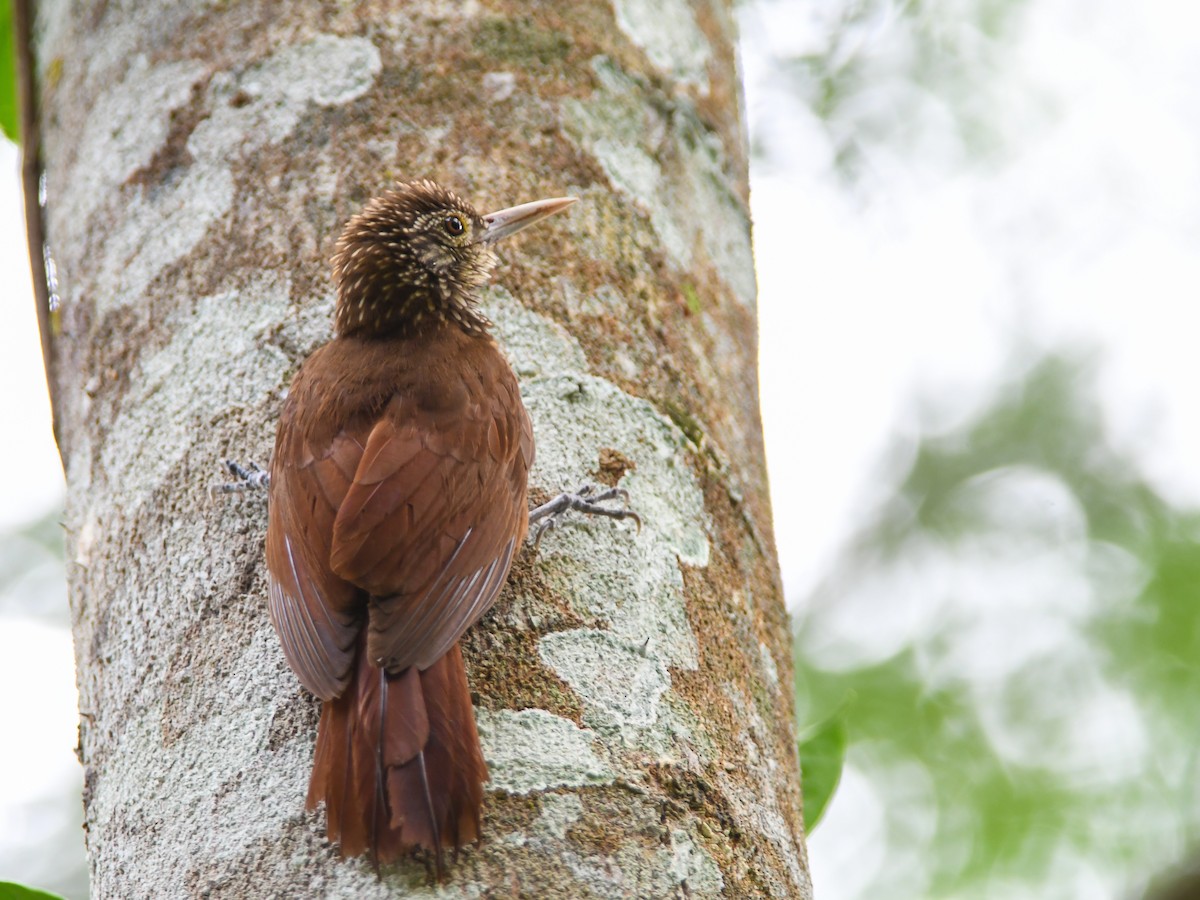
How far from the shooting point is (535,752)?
185 cm

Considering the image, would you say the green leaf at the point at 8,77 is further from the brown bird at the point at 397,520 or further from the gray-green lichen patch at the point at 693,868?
the gray-green lichen patch at the point at 693,868

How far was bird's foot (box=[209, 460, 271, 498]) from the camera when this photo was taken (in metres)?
2.27


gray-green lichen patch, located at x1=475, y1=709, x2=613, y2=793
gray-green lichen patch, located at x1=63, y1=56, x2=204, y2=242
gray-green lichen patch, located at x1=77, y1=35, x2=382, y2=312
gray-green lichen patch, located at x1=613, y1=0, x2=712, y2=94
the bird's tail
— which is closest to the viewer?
the bird's tail

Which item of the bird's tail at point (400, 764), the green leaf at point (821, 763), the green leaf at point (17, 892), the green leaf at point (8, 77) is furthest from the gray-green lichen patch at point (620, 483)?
the green leaf at point (8, 77)

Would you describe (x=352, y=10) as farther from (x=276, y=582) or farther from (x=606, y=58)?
(x=276, y=582)

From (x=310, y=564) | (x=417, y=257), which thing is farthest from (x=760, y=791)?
(x=417, y=257)

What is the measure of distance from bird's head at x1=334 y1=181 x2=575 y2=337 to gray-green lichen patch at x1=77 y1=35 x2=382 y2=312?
250 millimetres

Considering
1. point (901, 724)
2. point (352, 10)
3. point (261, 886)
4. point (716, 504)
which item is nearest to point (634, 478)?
point (716, 504)

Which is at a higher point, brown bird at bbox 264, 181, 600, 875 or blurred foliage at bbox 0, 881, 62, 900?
brown bird at bbox 264, 181, 600, 875

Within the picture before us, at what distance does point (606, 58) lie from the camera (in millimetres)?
2846

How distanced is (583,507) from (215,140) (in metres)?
1.12

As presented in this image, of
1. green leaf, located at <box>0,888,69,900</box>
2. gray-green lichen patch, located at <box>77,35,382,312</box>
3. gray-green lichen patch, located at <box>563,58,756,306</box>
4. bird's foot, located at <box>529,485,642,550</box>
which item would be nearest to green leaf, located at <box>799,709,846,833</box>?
bird's foot, located at <box>529,485,642,550</box>

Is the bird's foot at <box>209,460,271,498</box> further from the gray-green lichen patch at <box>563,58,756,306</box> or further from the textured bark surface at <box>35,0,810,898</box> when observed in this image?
the gray-green lichen patch at <box>563,58,756,306</box>

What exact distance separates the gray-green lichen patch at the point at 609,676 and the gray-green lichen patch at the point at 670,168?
977 mm
